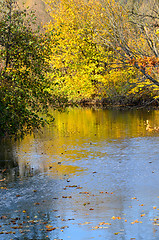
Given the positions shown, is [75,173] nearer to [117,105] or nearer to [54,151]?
[54,151]

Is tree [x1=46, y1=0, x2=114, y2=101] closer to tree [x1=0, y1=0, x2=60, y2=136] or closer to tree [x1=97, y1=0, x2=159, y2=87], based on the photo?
tree [x1=0, y1=0, x2=60, y2=136]

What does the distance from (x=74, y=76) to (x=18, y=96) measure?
102 ft

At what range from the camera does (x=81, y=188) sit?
1461 centimetres

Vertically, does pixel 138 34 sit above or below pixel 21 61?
above

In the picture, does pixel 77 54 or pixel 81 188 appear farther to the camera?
pixel 77 54

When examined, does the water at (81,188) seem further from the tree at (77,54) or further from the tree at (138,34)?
the tree at (77,54)

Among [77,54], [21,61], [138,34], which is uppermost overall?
[77,54]

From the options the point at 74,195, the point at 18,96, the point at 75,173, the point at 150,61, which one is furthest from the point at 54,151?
the point at 150,61

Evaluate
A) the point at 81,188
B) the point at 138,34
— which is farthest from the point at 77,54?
the point at 81,188

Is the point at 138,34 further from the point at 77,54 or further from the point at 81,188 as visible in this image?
the point at 77,54

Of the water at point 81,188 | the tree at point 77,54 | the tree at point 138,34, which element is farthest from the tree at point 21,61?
the tree at point 77,54

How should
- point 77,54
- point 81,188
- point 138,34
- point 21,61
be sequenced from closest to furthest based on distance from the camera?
point 81,188 < point 138,34 < point 21,61 < point 77,54

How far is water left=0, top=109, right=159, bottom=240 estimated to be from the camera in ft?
33.9

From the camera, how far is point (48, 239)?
9633 millimetres
